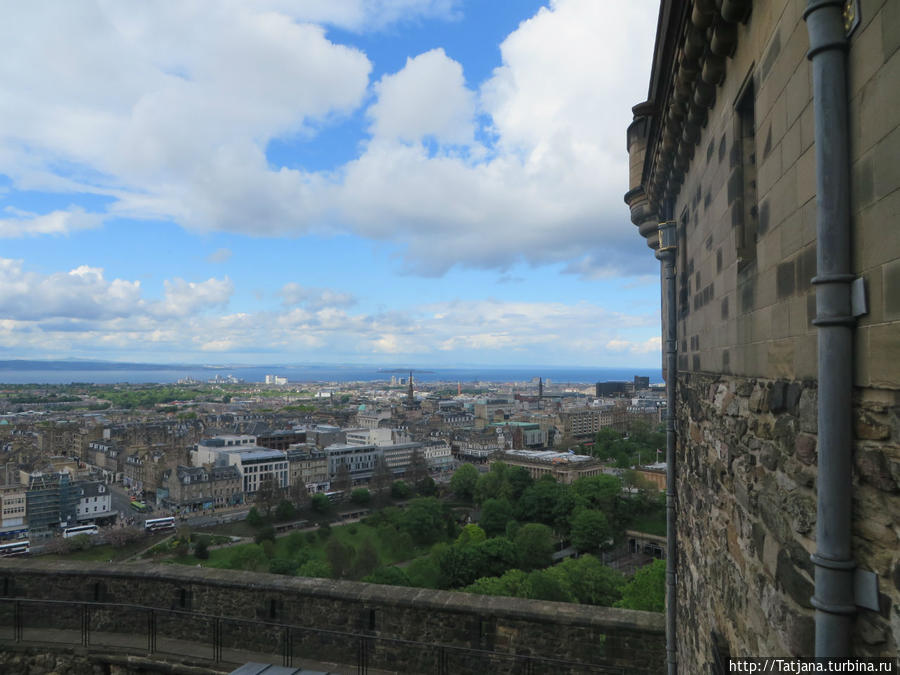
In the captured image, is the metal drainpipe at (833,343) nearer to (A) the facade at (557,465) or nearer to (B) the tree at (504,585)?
(B) the tree at (504,585)

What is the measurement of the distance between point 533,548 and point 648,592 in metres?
14.9

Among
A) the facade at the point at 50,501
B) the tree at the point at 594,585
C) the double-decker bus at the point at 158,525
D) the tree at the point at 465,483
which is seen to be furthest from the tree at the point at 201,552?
the tree at the point at 465,483

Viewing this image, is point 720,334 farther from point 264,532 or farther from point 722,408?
point 264,532

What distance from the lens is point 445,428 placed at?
114 m

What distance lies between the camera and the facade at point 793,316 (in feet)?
5.62

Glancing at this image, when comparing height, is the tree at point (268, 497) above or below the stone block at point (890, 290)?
below

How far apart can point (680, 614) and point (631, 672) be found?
0.97 m

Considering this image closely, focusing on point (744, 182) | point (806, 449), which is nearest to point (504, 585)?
point (744, 182)

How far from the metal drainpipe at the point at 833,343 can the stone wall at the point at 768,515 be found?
40mm

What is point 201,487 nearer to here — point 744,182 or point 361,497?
point 361,497

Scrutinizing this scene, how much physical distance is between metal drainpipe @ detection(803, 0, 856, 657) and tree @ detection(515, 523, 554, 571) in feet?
109

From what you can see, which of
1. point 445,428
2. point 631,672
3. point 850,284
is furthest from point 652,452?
point 850,284

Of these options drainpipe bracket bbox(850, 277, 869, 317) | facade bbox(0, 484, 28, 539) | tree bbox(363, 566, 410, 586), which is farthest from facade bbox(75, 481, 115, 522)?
drainpipe bracket bbox(850, 277, 869, 317)

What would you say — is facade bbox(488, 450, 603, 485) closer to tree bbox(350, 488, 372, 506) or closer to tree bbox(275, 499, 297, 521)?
tree bbox(350, 488, 372, 506)
